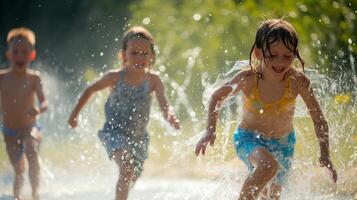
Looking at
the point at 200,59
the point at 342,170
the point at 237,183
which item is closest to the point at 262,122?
the point at 237,183

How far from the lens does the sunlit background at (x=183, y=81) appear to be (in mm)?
5945

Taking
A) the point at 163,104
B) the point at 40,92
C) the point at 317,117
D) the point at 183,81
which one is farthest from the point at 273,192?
the point at 183,81

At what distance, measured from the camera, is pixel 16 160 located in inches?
248

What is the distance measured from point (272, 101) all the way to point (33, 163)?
2.39 metres

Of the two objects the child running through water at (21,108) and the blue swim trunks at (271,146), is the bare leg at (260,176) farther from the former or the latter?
the child running through water at (21,108)

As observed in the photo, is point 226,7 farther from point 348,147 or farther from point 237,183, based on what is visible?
point 237,183

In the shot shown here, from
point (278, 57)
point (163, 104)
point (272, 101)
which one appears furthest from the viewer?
point (163, 104)

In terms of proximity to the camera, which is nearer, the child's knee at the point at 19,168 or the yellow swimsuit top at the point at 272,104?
the yellow swimsuit top at the point at 272,104

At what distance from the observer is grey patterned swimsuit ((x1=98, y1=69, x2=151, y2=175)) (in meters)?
5.54

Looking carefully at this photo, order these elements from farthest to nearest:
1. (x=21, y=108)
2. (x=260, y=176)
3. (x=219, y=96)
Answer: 1. (x=21, y=108)
2. (x=219, y=96)
3. (x=260, y=176)

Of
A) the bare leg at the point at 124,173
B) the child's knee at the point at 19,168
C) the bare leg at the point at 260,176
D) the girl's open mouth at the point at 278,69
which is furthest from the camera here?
the child's knee at the point at 19,168

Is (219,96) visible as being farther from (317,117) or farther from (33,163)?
(33,163)

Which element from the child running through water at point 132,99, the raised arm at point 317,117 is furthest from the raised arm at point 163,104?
the raised arm at point 317,117

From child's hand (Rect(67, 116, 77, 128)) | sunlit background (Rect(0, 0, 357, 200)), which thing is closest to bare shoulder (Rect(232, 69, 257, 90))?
sunlit background (Rect(0, 0, 357, 200))
